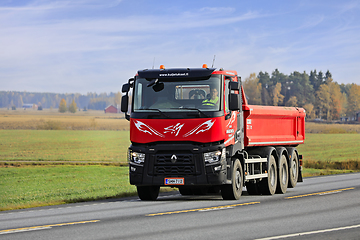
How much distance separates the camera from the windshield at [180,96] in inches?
551

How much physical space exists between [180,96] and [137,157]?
1.92 metres

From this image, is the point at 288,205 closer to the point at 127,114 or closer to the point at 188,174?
the point at 188,174

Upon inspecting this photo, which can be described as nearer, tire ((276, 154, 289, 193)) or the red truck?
the red truck

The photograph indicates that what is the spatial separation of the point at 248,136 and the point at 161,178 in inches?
133

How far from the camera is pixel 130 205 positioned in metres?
14.7

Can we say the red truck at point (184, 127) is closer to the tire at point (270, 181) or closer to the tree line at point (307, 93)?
the tire at point (270, 181)

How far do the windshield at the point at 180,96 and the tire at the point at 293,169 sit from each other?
22.4 feet

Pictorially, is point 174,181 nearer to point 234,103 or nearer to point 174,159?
point 174,159

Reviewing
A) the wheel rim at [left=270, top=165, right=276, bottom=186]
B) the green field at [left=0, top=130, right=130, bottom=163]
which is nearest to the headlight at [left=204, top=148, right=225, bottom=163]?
the wheel rim at [left=270, top=165, right=276, bottom=186]

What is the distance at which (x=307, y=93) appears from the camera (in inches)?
7047

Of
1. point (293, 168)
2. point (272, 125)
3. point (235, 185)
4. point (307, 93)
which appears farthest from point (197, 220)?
point (307, 93)

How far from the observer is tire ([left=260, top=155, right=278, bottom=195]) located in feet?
56.9

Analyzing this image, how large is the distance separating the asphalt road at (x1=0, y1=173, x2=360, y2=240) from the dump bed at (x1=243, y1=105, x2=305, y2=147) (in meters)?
2.07

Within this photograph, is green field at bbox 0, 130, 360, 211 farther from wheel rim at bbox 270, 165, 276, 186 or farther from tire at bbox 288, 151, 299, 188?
tire at bbox 288, 151, 299, 188
